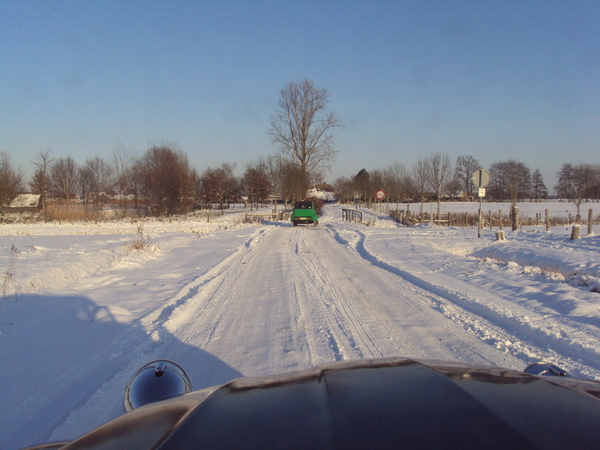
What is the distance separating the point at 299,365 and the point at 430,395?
2.91 m

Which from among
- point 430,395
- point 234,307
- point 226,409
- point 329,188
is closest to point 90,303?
point 234,307

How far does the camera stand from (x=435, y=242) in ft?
54.7

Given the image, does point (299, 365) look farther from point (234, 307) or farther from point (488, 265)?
point (488, 265)

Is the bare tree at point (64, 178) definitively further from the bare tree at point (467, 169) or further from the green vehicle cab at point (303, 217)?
the bare tree at point (467, 169)

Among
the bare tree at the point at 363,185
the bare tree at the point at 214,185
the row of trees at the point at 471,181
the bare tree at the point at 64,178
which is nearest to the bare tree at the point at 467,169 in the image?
the row of trees at the point at 471,181

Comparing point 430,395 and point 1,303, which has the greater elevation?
point 430,395

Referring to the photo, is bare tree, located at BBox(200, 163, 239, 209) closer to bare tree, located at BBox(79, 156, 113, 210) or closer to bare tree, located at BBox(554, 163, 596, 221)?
bare tree, located at BBox(79, 156, 113, 210)

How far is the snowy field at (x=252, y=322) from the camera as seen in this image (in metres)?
3.93

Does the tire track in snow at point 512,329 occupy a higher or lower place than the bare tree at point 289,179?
lower

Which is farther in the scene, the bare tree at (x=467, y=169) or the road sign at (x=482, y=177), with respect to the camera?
the bare tree at (x=467, y=169)

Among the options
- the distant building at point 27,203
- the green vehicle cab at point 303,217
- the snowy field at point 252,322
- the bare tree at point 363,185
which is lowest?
the snowy field at point 252,322

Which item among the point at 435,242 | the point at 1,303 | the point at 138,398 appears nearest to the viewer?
the point at 138,398

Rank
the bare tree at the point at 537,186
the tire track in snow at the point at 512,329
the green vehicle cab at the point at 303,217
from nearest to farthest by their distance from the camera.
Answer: the tire track in snow at the point at 512,329
the green vehicle cab at the point at 303,217
the bare tree at the point at 537,186

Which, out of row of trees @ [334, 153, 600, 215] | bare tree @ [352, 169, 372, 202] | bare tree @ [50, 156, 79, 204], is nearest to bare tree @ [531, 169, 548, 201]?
row of trees @ [334, 153, 600, 215]
